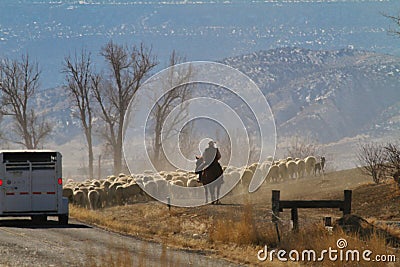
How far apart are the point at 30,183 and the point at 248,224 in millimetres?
7605

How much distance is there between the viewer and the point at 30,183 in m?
26.6

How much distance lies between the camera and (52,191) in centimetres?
2684

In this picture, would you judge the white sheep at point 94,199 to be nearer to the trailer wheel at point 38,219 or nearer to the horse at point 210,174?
the horse at point 210,174

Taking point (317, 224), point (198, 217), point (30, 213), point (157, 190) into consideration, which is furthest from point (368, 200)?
point (157, 190)

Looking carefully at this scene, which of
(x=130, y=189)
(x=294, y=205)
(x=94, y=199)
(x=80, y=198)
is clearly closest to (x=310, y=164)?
(x=130, y=189)

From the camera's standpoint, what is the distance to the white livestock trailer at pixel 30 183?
86.8 feet

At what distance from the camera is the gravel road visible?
54.8 feet

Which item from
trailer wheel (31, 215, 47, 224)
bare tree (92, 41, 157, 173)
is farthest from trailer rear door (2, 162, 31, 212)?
bare tree (92, 41, 157, 173)

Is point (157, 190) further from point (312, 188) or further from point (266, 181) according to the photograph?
point (266, 181)

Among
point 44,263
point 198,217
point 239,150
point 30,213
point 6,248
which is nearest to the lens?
point 44,263

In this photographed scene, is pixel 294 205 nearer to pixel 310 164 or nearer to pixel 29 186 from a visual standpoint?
pixel 29 186

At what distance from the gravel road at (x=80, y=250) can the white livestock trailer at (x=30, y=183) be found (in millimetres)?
809

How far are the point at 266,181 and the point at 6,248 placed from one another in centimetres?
3396

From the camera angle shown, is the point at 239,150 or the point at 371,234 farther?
the point at 239,150
